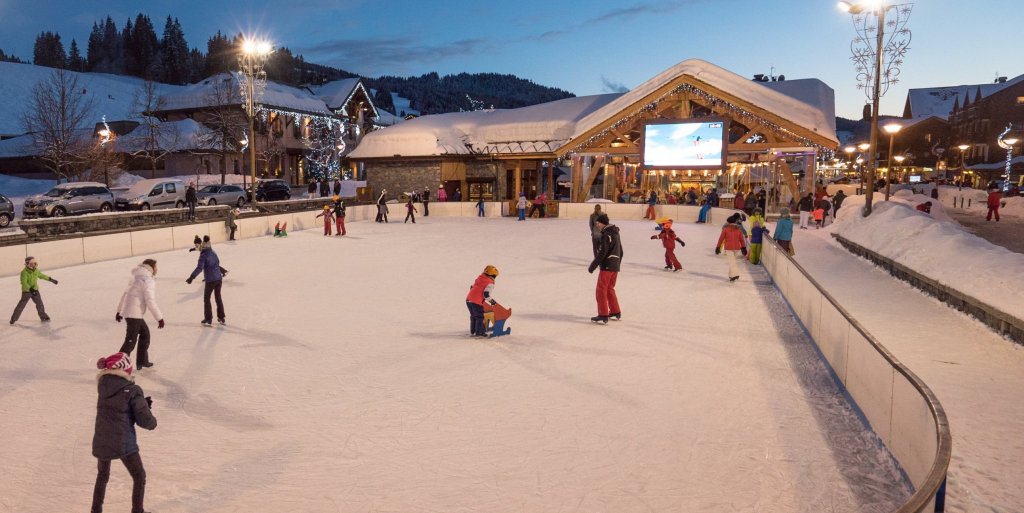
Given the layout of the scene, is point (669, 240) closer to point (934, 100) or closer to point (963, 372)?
point (963, 372)

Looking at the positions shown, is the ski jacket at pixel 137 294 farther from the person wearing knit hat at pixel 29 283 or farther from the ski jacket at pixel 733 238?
the ski jacket at pixel 733 238

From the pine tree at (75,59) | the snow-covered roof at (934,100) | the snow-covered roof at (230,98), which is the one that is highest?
the pine tree at (75,59)

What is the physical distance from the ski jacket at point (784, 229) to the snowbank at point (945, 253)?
2.15m

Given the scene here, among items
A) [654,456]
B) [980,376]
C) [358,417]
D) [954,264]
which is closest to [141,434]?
[358,417]

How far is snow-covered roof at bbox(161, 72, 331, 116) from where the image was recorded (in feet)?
148

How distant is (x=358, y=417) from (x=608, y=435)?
234cm

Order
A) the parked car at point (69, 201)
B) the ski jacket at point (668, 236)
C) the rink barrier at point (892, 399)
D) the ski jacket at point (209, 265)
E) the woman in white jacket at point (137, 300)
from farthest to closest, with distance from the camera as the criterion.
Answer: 1. the parked car at point (69, 201)
2. the ski jacket at point (668, 236)
3. the ski jacket at point (209, 265)
4. the woman in white jacket at point (137, 300)
5. the rink barrier at point (892, 399)

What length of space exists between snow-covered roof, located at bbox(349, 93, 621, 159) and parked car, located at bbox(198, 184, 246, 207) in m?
7.77

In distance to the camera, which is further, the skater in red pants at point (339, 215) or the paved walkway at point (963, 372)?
the skater in red pants at point (339, 215)

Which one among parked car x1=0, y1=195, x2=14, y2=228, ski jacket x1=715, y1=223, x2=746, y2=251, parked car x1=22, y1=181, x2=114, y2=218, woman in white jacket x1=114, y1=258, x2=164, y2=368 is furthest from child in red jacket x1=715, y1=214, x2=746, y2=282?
parked car x1=22, y1=181, x2=114, y2=218

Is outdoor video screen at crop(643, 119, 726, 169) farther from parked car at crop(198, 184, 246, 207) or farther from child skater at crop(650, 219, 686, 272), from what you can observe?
parked car at crop(198, 184, 246, 207)

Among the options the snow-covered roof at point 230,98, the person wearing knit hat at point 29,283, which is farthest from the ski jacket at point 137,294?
the snow-covered roof at point 230,98

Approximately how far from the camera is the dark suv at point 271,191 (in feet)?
118

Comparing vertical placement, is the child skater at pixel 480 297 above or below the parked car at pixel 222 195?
below
